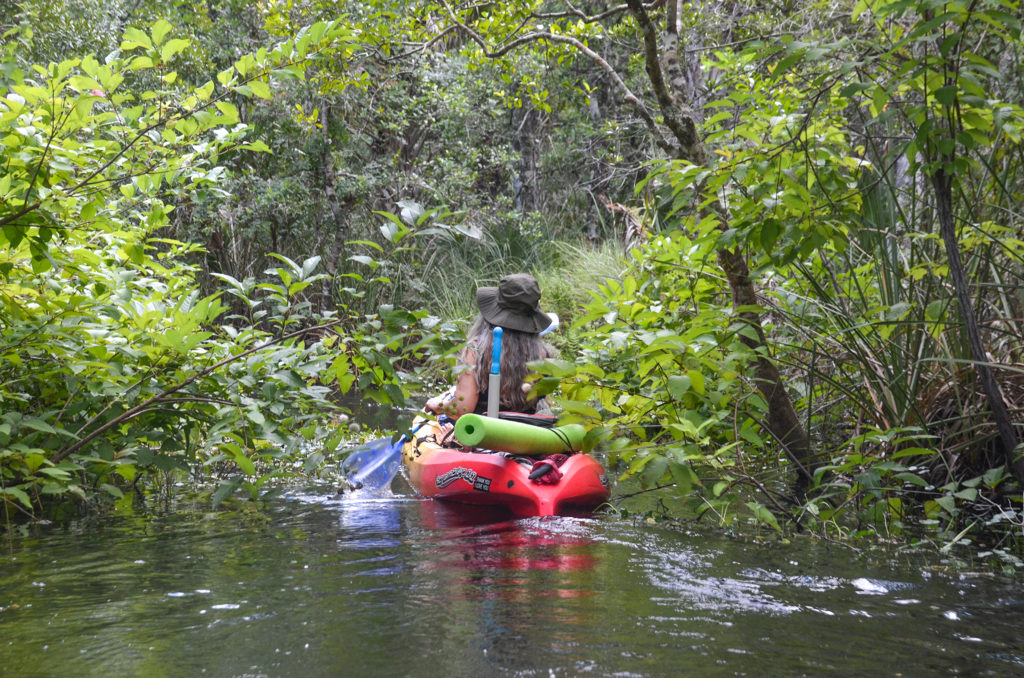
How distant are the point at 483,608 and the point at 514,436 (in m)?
2.05

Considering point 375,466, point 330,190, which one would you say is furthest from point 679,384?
point 330,190

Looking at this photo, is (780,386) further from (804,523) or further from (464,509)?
(464,509)

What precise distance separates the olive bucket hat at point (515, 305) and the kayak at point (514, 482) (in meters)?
0.94

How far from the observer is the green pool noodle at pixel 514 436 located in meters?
4.77

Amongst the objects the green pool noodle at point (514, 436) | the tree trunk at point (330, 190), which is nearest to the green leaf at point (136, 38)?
the green pool noodle at point (514, 436)

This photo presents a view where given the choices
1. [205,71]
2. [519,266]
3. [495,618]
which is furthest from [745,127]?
[205,71]

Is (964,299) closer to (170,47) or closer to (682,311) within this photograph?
(682,311)

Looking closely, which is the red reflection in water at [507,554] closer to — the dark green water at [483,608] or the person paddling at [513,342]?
the dark green water at [483,608]

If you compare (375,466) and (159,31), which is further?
(375,466)

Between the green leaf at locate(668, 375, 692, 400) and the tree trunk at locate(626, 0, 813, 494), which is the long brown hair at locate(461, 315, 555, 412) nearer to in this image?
the tree trunk at locate(626, 0, 813, 494)

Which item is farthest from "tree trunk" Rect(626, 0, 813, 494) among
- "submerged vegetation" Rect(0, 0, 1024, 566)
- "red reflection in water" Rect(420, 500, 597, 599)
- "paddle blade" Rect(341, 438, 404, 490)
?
"paddle blade" Rect(341, 438, 404, 490)

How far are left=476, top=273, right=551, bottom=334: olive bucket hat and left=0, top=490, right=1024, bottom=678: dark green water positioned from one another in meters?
1.80

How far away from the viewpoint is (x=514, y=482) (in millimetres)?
5273

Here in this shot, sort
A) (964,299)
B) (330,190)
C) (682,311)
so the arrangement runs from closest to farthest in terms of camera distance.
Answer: (964,299), (682,311), (330,190)
